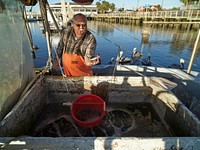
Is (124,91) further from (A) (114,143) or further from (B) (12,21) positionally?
(B) (12,21)

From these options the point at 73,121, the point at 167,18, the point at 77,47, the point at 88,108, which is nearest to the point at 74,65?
the point at 77,47

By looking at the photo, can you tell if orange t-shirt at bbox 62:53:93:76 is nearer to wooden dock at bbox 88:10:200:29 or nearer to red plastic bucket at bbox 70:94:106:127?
red plastic bucket at bbox 70:94:106:127

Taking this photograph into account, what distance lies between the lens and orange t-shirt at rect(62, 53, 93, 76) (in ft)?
11.8

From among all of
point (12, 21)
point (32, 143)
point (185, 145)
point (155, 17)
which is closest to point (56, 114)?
point (32, 143)

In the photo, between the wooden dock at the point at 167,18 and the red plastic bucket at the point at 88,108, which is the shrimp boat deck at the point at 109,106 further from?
the wooden dock at the point at 167,18

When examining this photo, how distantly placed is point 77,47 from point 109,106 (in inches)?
70.0

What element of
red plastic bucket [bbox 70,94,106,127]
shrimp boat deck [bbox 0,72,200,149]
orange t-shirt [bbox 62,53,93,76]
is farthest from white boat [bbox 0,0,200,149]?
orange t-shirt [bbox 62,53,93,76]

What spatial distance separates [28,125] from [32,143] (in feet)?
4.19

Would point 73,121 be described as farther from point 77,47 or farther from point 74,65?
point 77,47

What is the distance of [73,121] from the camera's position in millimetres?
3199

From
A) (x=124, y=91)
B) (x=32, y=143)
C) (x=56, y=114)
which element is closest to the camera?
(x=32, y=143)

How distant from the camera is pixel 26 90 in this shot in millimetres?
2924

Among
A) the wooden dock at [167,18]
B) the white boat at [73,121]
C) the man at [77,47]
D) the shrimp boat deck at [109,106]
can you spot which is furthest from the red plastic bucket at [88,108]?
the wooden dock at [167,18]

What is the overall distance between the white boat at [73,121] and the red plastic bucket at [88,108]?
220 mm
